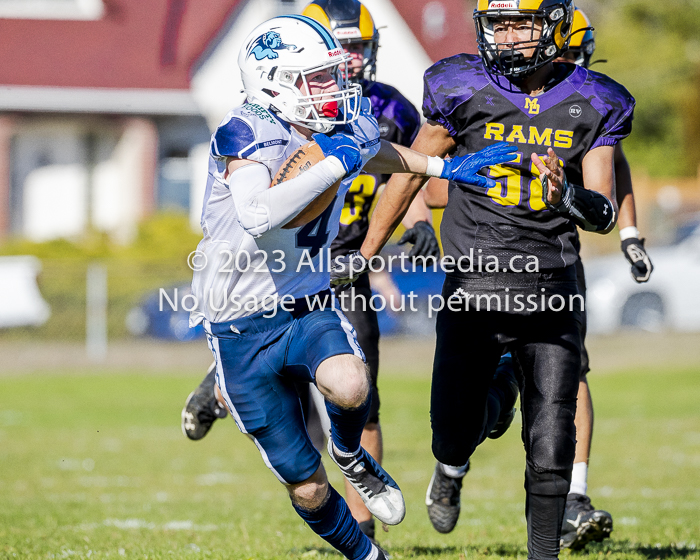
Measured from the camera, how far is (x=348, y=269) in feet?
13.6

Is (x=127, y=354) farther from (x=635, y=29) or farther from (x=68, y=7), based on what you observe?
(x=635, y=29)

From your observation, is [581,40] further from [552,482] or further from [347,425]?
[347,425]

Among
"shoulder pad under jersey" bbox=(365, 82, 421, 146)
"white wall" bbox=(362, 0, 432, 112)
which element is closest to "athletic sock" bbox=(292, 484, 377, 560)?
"shoulder pad under jersey" bbox=(365, 82, 421, 146)

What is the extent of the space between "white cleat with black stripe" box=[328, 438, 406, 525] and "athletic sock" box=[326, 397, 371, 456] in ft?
0.13

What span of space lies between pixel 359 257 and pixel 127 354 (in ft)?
39.1

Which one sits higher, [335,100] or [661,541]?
[335,100]

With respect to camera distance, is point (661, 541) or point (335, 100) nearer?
point (335, 100)

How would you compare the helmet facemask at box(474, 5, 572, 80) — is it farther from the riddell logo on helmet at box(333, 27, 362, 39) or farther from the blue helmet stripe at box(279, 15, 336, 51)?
the riddell logo on helmet at box(333, 27, 362, 39)

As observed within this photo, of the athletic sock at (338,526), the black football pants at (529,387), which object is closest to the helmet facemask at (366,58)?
the black football pants at (529,387)

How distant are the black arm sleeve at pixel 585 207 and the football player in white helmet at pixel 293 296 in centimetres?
30

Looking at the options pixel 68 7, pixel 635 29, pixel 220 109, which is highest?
pixel 635 29

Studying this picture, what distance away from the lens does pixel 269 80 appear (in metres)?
3.61

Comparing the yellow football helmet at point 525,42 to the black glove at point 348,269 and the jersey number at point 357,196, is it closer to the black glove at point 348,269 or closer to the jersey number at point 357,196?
the black glove at point 348,269

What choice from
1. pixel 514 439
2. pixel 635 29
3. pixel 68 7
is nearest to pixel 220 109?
pixel 68 7
